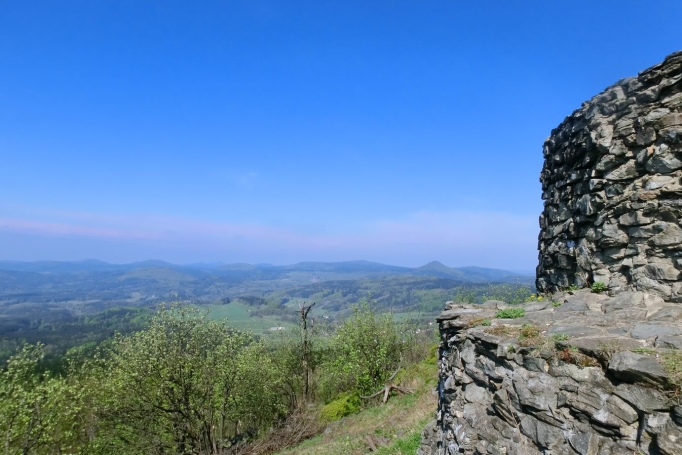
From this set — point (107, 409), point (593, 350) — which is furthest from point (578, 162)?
point (107, 409)

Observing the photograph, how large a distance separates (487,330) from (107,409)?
26905 mm

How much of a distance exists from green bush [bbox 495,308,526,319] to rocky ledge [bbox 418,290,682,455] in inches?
1.0

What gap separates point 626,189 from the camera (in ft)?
35.2

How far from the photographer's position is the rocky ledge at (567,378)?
609 centimetres

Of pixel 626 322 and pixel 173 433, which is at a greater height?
pixel 626 322

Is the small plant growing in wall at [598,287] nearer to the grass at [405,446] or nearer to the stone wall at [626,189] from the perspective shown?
the stone wall at [626,189]

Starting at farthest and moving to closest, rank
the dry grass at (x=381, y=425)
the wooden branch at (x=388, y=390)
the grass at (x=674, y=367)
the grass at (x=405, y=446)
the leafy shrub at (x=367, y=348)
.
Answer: the leafy shrub at (x=367, y=348), the wooden branch at (x=388, y=390), the dry grass at (x=381, y=425), the grass at (x=405, y=446), the grass at (x=674, y=367)

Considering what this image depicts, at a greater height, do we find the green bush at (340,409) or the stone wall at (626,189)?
the stone wall at (626,189)

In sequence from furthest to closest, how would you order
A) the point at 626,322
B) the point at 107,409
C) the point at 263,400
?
the point at 263,400 → the point at 107,409 → the point at 626,322

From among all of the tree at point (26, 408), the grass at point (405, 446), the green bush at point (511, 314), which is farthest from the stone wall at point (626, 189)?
the tree at point (26, 408)

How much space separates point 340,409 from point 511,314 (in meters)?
28.8

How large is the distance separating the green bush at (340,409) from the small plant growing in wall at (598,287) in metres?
26.4

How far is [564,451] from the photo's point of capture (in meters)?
6.87

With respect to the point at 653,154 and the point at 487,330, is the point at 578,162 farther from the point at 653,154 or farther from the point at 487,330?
the point at 487,330
